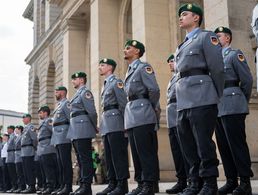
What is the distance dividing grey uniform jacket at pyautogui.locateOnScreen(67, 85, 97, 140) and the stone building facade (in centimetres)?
303

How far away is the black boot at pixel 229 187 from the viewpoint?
5.32 m

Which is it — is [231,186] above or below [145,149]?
below

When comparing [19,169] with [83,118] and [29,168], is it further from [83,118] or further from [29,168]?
[83,118]

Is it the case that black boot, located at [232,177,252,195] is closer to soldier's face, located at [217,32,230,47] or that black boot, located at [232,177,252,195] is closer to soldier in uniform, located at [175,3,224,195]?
soldier in uniform, located at [175,3,224,195]

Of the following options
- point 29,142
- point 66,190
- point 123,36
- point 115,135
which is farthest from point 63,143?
point 123,36

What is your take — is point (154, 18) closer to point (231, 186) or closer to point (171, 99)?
point (171, 99)

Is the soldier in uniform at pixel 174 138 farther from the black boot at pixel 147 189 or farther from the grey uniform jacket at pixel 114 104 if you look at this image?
the black boot at pixel 147 189

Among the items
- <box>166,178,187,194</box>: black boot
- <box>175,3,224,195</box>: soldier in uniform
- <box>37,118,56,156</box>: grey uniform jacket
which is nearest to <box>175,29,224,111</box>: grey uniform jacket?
<box>175,3,224,195</box>: soldier in uniform

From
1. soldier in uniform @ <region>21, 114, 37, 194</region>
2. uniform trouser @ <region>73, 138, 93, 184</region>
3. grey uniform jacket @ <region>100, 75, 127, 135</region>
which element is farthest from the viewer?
soldier in uniform @ <region>21, 114, 37, 194</region>

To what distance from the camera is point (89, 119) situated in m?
6.87

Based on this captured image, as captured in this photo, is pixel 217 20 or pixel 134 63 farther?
pixel 217 20

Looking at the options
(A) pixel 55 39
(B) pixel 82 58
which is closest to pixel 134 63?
(B) pixel 82 58

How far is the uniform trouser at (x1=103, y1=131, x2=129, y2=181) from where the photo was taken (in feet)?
20.2

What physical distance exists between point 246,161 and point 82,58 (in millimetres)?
14521
